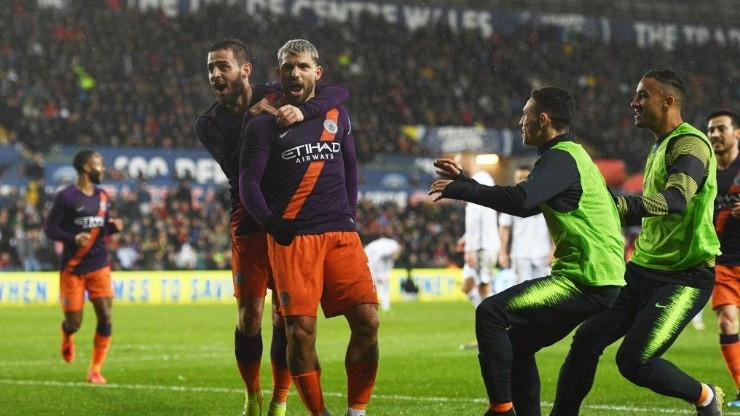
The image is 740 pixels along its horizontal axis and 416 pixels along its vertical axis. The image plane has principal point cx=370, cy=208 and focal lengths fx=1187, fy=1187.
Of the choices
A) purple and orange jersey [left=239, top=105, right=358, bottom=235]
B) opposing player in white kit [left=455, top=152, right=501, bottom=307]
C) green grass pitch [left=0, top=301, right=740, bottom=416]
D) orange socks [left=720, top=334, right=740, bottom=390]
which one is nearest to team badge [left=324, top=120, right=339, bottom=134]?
purple and orange jersey [left=239, top=105, right=358, bottom=235]

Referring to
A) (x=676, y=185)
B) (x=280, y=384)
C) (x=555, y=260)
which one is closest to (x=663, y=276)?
(x=676, y=185)

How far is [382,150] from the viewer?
3653cm

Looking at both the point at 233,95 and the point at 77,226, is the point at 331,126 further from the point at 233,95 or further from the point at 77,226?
the point at 77,226

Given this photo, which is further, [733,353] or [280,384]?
[733,353]

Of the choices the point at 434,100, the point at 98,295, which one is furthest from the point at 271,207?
the point at 434,100

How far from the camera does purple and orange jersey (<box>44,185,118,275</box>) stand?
12.3 meters

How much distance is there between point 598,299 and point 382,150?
98.8 ft

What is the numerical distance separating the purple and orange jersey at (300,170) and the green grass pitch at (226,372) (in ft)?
7.36

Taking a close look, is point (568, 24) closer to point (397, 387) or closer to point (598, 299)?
point (397, 387)

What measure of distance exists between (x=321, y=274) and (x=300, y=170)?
634mm

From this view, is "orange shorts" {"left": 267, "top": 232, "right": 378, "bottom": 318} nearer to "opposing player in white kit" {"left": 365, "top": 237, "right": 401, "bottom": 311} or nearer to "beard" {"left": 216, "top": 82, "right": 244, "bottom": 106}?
"beard" {"left": 216, "top": 82, "right": 244, "bottom": 106}

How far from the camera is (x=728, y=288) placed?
967 cm

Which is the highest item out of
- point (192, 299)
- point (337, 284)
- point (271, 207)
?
point (271, 207)

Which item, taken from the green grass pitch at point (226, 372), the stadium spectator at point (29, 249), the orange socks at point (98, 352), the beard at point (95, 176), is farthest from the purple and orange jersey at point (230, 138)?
the stadium spectator at point (29, 249)
